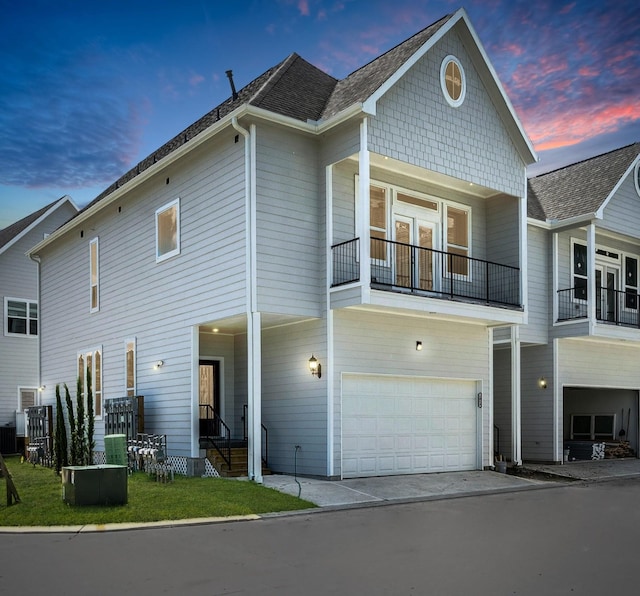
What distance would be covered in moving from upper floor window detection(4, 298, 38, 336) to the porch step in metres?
14.8

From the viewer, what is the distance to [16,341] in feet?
89.5

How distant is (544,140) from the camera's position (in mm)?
22500

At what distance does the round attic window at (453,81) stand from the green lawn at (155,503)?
32.3 ft

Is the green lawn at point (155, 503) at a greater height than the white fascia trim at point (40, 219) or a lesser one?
lesser

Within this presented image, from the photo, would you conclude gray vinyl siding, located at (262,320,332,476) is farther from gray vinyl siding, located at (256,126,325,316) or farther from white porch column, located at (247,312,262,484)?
white porch column, located at (247,312,262,484)

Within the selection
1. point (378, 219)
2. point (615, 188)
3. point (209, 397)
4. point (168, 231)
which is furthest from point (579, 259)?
point (168, 231)

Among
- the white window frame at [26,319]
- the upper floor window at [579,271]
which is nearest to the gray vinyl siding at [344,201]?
the upper floor window at [579,271]

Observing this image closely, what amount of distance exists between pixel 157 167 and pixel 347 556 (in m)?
11.5

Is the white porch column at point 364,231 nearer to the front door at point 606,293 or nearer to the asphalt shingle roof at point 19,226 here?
the front door at point 606,293

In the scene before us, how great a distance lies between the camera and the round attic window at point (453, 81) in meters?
16.5

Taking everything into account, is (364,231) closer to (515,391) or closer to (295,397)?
(295,397)

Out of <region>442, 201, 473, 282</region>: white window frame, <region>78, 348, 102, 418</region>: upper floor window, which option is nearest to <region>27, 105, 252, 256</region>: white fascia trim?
<region>78, 348, 102, 418</region>: upper floor window

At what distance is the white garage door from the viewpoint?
15.3 meters

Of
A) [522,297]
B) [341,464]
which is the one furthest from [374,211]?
[341,464]
